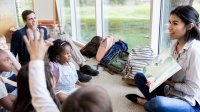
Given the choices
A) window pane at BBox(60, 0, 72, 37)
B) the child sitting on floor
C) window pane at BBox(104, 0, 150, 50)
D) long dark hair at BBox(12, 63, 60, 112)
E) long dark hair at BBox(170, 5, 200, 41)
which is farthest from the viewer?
window pane at BBox(60, 0, 72, 37)

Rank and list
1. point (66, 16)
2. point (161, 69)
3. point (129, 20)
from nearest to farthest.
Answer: point (161, 69) < point (129, 20) < point (66, 16)

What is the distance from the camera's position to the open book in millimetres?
1904

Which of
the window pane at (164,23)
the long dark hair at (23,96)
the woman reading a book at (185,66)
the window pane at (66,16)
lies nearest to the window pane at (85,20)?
the window pane at (66,16)

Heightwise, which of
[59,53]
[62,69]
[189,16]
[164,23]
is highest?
[189,16]

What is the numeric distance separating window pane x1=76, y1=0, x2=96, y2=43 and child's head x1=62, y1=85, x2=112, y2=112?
13.0 ft

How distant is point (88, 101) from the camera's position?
28.7 inches

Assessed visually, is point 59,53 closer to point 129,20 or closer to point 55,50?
point 55,50

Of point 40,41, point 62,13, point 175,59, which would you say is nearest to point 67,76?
point 175,59

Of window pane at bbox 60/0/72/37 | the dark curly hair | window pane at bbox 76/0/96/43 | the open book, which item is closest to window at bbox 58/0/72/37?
window pane at bbox 60/0/72/37

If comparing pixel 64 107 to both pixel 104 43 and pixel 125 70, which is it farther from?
pixel 104 43

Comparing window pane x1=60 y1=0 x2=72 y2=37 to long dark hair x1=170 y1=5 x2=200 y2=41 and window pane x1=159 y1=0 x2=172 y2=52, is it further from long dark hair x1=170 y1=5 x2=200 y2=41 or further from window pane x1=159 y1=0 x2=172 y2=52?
long dark hair x1=170 y1=5 x2=200 y2=41

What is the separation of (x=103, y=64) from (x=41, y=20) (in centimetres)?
224

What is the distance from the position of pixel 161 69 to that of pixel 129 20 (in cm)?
206

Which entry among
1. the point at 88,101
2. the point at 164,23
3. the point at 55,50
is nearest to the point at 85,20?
the point at 164,23
